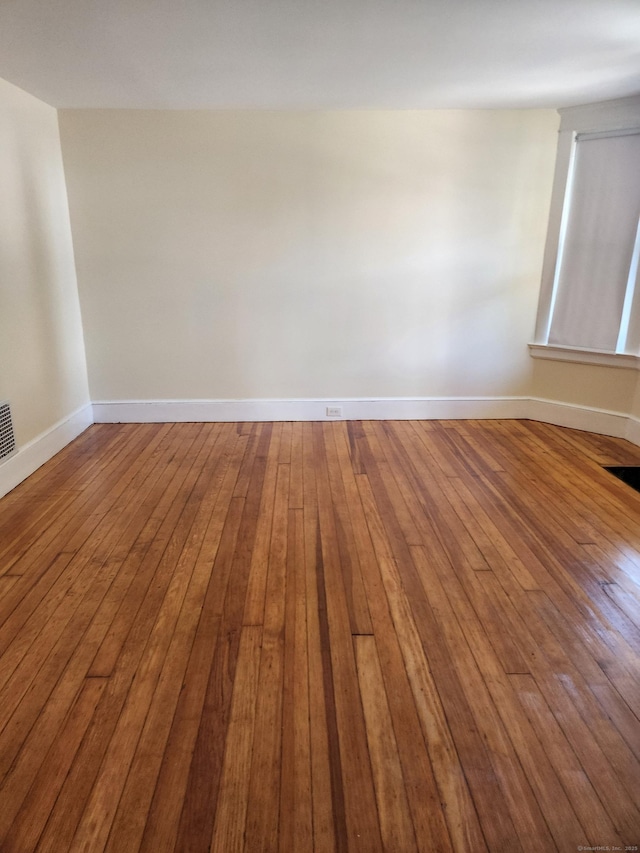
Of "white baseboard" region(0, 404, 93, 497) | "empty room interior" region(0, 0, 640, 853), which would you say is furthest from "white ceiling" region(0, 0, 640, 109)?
"white baseboard" region(0, 404, 93, 497)

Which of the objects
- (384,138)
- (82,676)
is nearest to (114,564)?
(82,676)

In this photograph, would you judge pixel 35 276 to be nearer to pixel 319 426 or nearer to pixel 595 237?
pixel 319 426

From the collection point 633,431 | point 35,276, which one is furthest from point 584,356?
point 35,276

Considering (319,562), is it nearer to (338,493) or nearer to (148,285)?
(338,493)

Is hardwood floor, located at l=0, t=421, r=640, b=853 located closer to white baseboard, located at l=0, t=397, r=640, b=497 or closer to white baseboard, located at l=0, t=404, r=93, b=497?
white baseboard, located at l=0, t=404, r=93, b=497

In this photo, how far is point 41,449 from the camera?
3570 millimetres

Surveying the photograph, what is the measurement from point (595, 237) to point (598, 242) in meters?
0.04

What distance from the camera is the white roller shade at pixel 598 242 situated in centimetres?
374

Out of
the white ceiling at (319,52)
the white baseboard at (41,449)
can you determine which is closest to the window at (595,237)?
the white ceiling at (319,52)

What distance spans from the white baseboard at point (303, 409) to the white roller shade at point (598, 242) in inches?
31.0

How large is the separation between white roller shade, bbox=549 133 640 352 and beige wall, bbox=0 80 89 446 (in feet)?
12.2

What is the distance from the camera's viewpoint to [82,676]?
181cm

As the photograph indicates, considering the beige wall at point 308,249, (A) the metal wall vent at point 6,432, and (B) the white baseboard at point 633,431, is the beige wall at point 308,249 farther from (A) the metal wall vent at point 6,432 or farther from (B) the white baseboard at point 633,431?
(A) the metal wall vent at point 6,432

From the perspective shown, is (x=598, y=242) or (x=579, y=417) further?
(x=579, y=417)
